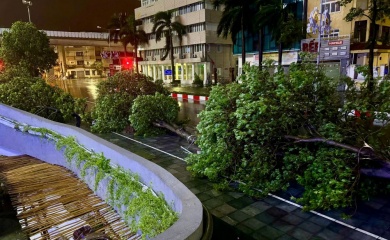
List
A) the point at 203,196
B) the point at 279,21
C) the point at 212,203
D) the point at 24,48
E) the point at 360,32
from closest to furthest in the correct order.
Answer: the point at 212,203
the point at 203,196
the point at 279,21
the point at 360,32
the point at 24,48

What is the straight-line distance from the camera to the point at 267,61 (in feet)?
22.2

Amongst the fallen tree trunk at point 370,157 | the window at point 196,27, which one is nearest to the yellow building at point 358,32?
the window at point 196,27

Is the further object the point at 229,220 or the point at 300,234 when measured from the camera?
the point at 229,220

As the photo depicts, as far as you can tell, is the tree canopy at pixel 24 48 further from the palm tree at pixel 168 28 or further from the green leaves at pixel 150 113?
the green leaves at pixel 150 113

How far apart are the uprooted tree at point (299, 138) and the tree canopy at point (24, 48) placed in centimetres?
2148

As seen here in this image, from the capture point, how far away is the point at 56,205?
6.50 metres

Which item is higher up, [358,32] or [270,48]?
[358,32]

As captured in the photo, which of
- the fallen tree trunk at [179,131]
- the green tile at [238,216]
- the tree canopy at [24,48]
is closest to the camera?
the green tile at [238,216]

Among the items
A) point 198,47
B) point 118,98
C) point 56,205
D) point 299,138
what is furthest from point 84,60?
point 299,138

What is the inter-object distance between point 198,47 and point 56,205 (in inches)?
1199

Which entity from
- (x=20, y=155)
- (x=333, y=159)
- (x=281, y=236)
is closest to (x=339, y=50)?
(x=333, y=159)

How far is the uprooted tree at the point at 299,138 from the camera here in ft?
17.5

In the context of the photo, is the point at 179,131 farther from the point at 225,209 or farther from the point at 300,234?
the point at 300,234

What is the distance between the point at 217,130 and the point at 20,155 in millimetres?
8396
